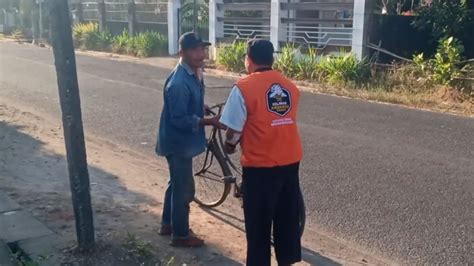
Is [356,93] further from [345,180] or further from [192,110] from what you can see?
[192,110]

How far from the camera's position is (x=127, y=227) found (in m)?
5.33

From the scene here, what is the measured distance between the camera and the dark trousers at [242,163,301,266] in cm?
412

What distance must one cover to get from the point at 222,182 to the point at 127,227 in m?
1.06

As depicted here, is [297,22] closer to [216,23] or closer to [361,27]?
[361,27]

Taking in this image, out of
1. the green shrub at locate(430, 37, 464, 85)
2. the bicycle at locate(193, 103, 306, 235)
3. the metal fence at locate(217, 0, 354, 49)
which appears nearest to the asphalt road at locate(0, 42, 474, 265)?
the bicycle at locate(193, 103, 306, 235)

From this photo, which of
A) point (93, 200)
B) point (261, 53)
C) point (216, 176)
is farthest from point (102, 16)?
point (261, 53)

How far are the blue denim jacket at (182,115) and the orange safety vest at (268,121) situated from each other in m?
0.67

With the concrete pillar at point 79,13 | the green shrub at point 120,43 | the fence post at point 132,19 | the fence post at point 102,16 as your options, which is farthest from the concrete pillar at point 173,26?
the concrete pillar at point 79,13

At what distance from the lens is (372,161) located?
802 cm

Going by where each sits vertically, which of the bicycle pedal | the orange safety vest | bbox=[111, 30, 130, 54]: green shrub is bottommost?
bbox=[111, 30, 130, 54]: green shrub

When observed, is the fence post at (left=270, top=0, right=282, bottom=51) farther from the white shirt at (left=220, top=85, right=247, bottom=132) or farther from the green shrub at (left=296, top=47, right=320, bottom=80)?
the white shirt at (left=220, top=85, right=247, bottom=132)

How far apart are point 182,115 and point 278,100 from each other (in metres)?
0.90

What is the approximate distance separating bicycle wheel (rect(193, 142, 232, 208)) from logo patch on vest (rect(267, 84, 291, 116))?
1692 millimetres

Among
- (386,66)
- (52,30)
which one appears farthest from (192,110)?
A: (386,66)
